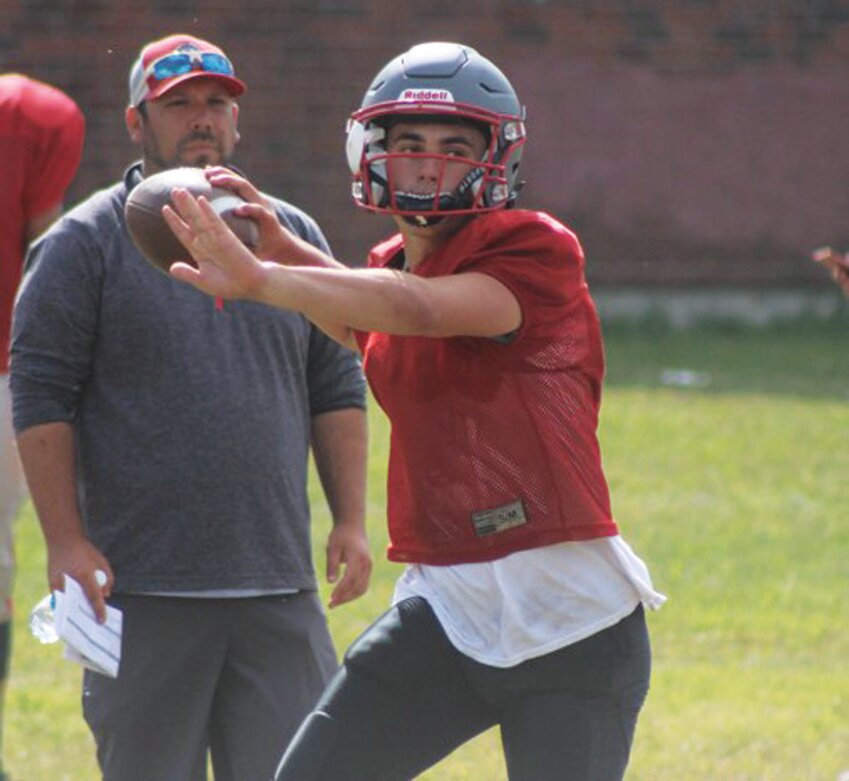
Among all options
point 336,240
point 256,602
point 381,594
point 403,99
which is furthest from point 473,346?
point 336,240

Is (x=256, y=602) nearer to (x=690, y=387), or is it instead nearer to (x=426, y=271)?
(x=426, y=271)

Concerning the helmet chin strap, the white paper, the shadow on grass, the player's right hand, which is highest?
the helmet chin strap

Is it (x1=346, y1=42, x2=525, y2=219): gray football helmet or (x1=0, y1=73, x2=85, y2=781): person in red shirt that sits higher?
(x1=346, y1=42, x2=525, y2=219): gray football helmet

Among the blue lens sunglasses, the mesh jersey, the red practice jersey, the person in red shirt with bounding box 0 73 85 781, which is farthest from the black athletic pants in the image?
the red practice jersey

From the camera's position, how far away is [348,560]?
5.16 metres

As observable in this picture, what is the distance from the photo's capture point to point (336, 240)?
17.0 meters

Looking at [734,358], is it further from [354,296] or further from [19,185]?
[354,296]

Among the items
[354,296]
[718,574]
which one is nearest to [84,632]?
[354,296]

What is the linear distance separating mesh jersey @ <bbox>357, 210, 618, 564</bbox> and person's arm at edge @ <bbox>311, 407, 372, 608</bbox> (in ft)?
3.49

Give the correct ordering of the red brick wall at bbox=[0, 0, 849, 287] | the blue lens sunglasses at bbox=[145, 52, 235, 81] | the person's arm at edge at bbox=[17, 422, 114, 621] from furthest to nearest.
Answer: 1. the red brick wall at bbox=[0, 0, 849, 287]
2. the blue lens sunglasses at bbox=[145, 52, 235, 81]
3. the person's arm at edge at bbox=[17, 422, 114, 621]

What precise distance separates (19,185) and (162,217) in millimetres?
2477

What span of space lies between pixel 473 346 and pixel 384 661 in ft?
2.22

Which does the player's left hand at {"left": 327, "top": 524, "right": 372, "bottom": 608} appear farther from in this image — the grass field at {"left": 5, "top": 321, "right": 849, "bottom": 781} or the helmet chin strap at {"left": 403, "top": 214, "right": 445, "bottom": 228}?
the grass field at {"left": 5, "top": 321, "right": 849, "bottom": 781}

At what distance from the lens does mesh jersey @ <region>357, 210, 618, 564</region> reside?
3.96m
